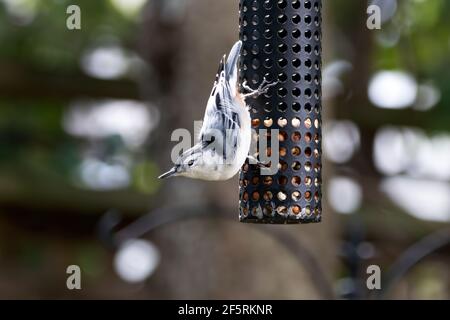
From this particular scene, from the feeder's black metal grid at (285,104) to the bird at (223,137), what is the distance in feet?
0.52

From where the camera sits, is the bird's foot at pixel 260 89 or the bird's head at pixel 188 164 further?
the bird's foot at pixel 260 89

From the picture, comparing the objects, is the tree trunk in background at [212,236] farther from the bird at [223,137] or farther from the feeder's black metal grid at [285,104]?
the bird at [223,137]

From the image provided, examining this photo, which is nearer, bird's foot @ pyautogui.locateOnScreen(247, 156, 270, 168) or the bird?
the bird

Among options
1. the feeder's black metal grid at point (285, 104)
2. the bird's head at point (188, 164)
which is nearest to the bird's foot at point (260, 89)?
the feeder's black metal grid at point (285, 104)

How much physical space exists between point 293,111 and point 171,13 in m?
3.48

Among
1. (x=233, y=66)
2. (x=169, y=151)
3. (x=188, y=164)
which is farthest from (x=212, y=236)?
(x=188, y=164)

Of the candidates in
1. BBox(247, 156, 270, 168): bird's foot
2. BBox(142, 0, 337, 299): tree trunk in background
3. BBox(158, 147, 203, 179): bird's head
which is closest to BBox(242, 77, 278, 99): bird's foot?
BBox(247, 156, 270, 168): bird's foot

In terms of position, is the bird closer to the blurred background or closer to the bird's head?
the bird's head

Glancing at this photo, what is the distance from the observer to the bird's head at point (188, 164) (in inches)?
143

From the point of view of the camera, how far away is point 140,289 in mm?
7715

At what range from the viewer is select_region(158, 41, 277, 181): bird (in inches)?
146

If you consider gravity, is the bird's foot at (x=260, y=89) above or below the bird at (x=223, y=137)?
above

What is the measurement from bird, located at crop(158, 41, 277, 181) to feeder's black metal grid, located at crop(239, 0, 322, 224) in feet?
0.52

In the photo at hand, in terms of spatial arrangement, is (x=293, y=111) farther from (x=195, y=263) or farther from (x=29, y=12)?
(x=29, y=12)
